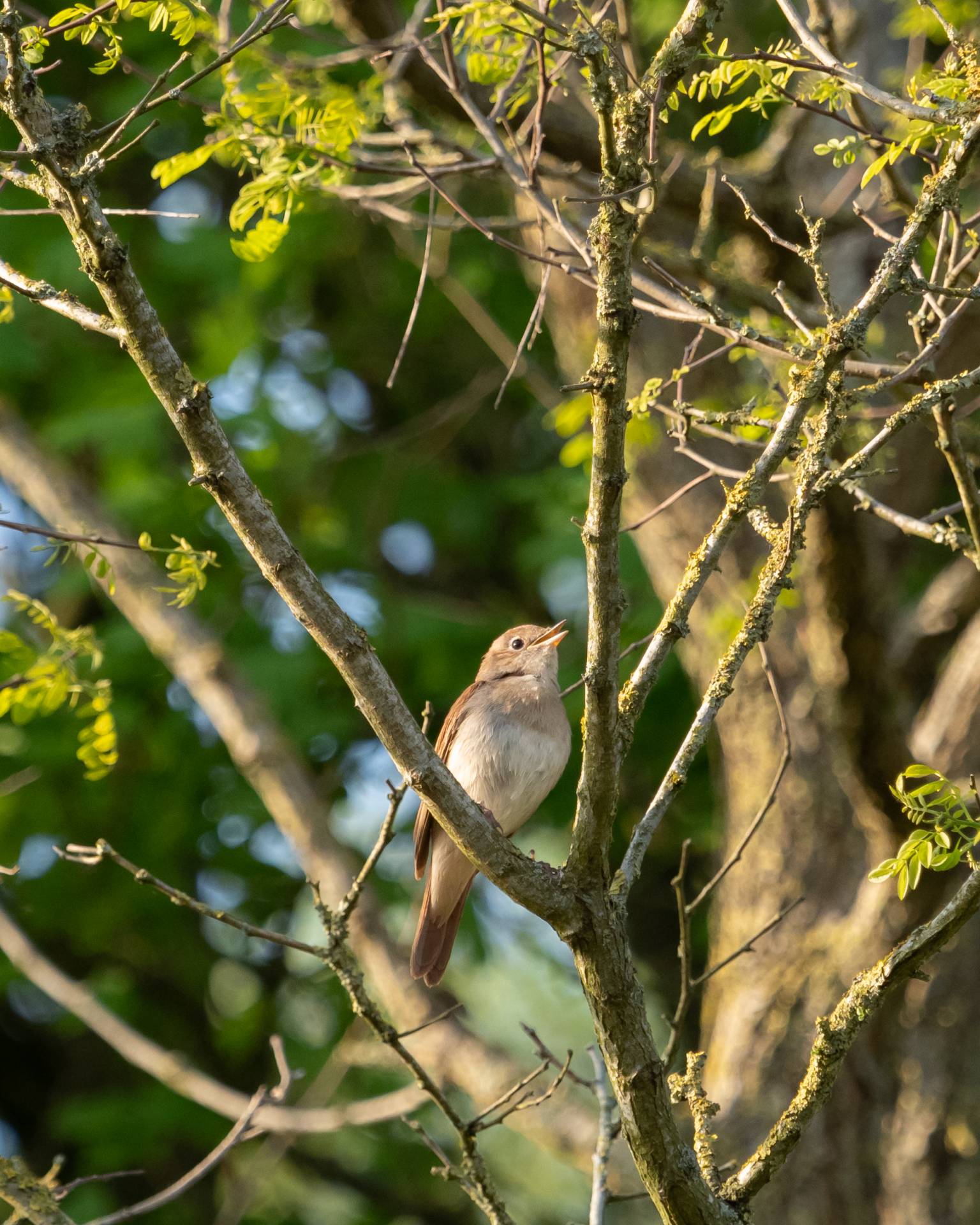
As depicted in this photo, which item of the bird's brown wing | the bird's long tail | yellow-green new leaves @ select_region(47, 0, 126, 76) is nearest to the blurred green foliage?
the bird's brown wing

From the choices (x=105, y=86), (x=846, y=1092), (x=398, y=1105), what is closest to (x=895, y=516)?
(x=398, y=1105)

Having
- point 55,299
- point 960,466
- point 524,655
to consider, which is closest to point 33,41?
point 55,299

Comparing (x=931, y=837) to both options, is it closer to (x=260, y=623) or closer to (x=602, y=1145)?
(x=602, y=1145)

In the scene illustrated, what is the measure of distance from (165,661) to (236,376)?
90.2 inches

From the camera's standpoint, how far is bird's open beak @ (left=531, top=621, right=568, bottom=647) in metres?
6.01

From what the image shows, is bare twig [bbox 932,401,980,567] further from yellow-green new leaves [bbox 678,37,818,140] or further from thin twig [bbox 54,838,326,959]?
thin twig [bbox 54,838,326,959]

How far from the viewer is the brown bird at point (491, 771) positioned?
19.1 ft

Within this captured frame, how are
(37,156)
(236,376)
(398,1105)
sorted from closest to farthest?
1. (37,156)
2. (398,1105)
3. (236,376)

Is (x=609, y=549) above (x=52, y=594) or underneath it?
underneath

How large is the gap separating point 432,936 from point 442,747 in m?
0.91

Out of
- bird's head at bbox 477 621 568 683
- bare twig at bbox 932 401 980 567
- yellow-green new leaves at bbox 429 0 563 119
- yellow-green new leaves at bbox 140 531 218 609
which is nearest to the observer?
yellow-green new leaves at bbox 140 531 218 609

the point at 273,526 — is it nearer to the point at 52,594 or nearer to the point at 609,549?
the point at 609,549

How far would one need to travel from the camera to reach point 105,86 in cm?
1022

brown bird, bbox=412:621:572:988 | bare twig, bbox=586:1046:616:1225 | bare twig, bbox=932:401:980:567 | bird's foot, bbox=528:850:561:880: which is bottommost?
bare twig, bbox=586:1046:616:1225
